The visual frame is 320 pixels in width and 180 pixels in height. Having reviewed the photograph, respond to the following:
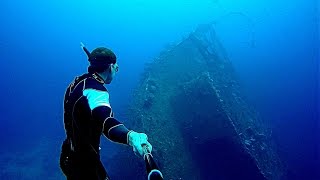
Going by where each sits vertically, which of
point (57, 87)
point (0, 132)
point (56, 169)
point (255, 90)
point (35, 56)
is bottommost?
point (56, 169)

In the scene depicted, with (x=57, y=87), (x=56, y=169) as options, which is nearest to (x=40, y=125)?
(x=56, y=169)

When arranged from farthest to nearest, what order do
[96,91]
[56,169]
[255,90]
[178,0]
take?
[178,0] → [255,90] → [56,169] → [96,91]

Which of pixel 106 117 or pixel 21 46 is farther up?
pixel 21 46

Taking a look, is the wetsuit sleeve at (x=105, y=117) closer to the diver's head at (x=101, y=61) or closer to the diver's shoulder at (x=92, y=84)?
the diver's shoulder at (x=92, y=84)

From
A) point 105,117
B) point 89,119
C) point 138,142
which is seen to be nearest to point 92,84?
point 89,119

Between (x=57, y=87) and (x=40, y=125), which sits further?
(x=57, y=87)

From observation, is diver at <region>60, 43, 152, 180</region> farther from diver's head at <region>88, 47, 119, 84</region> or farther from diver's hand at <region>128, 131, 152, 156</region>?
diver's hand at <region>128, 131, 152, 156</region>

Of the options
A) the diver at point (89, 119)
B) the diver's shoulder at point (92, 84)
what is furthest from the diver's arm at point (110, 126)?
the diver's shoulder at point (92, 84)

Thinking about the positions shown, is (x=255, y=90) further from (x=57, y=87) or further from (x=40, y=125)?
(x=57, y=87)

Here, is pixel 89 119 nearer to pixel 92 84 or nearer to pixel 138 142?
pixel 92 84

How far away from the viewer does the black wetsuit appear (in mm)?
2040

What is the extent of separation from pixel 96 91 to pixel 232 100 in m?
6.75

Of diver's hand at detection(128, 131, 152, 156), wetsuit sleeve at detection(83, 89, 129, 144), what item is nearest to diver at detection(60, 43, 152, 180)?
wetsuit sleeve at detection(83, 89, 129, 144)

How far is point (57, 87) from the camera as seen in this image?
4872cm
